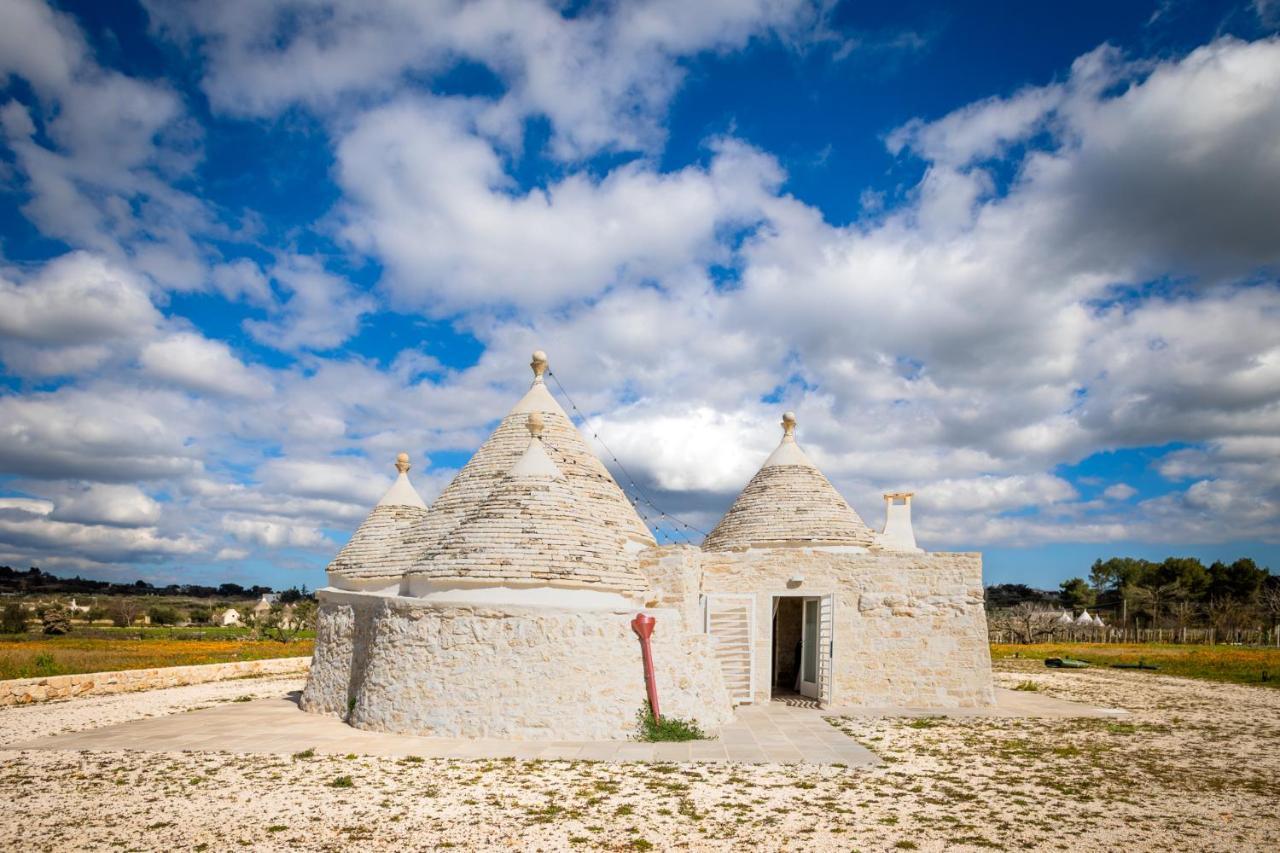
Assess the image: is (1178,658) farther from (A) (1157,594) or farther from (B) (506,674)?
(B) (506,674)

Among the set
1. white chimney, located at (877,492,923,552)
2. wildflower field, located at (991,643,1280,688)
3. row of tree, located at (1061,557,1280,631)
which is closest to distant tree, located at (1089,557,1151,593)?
row of tree, located at (1061,557,1280,631)

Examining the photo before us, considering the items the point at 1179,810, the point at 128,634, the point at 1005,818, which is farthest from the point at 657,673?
the point at 128,634

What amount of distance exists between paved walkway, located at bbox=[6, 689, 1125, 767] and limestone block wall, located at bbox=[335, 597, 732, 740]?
25cm

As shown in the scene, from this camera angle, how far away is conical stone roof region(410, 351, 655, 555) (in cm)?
1468

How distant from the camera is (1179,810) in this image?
26.0 feet

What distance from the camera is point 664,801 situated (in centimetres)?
779

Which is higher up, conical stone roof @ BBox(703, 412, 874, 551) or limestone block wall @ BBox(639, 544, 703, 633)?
conical stone roof @ BBox(703, 412, 874, 551)

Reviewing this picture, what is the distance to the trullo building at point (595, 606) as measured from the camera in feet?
35.4

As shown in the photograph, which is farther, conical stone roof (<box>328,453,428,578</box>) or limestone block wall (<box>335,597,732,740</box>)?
conical stone roof (<box>328,453,428,578</box>)

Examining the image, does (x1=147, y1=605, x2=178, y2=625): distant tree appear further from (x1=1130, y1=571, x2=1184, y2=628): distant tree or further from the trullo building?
(x1=1130, y1=571, x2=1184, y2=628): distant tree

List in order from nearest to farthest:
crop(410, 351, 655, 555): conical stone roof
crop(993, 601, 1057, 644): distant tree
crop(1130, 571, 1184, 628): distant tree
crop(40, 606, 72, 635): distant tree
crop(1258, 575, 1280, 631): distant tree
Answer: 1. crop(410, 351, 655, 555): conical stone roof
2. crop(40, 606, 72, 635): distant tree
3. crop(1258, 575, 1280, 631): distant tree
4. crop(993, 601, 1057, 644): distant tree
5. crop(1130, 571, 1184, 628): distant tree

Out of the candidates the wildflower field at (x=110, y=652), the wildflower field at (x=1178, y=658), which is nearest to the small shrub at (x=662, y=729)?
the wildflower field at (x=110, y=652)

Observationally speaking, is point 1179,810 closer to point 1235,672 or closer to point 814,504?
point 814,504

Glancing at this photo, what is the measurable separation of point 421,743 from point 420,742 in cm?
7
